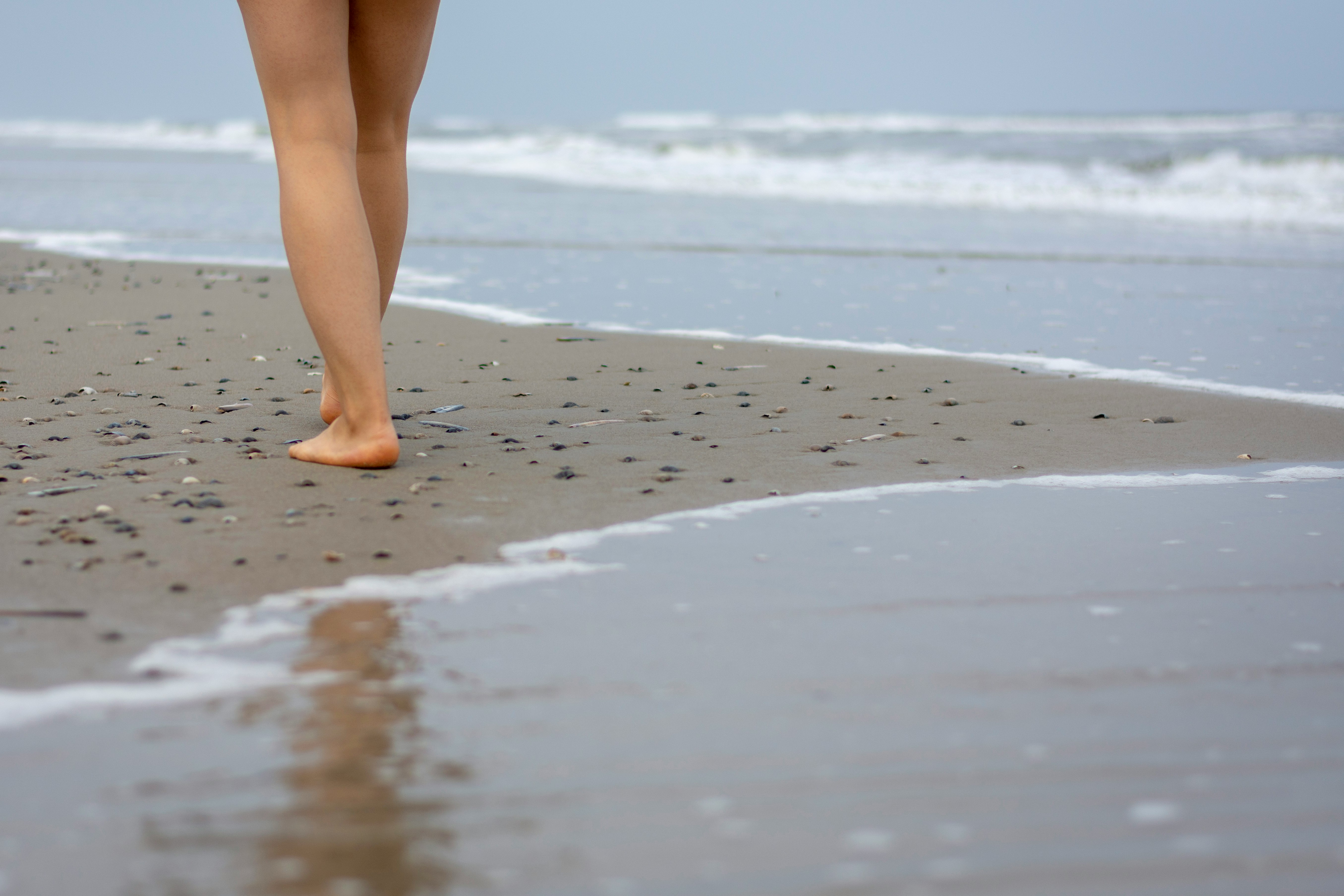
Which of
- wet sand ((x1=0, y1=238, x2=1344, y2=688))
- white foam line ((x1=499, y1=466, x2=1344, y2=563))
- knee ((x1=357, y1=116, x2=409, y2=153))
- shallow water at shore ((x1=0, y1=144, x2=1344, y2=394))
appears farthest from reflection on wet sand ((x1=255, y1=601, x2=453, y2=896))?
shallow water at shore ((x1=0, y1=144, x2=1344, y2=394))

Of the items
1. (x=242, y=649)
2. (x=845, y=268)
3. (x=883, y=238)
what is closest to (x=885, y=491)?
(x=242, y=649)

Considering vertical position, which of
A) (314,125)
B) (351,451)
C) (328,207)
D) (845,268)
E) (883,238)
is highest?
(314,125)

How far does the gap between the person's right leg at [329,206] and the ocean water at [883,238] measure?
7.96 ft

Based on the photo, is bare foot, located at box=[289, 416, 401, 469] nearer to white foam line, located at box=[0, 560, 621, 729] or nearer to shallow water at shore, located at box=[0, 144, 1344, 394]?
white foam line, located at box=[0, 560, 621, 729]

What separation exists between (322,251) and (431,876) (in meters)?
1.69

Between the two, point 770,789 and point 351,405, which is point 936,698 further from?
point 351,405

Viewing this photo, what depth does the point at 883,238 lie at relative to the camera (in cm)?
904

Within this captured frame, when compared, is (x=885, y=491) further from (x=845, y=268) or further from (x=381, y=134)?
(x=845, y=268)

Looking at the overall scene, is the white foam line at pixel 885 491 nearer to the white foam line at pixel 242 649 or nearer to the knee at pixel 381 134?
the white foam line at pixel 242 649

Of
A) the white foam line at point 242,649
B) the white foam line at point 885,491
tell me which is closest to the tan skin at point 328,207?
the white foam line at point 885,491

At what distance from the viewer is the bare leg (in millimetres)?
2771

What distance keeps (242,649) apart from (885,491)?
134cm

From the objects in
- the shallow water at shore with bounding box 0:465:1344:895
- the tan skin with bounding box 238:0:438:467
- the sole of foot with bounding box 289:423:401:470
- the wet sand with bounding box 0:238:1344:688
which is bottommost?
the shallow water at shore with bounding box 0:465:1344:895

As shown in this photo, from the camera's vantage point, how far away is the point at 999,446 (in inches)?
118
